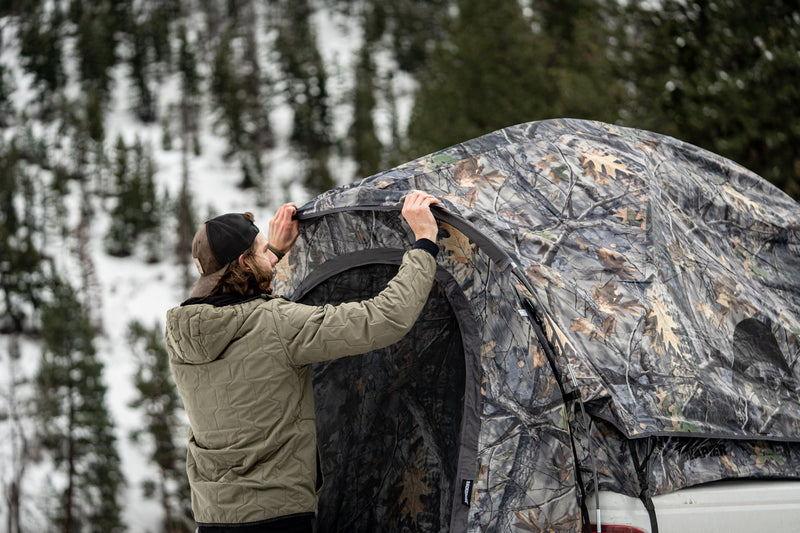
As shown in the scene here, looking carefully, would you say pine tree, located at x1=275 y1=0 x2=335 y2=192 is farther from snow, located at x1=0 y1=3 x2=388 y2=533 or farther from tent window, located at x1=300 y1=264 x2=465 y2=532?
tent window, located at x1=300 y1=264 x2=465 y2=532

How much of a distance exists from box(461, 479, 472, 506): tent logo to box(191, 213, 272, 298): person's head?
3.67ft

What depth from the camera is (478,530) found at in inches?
109

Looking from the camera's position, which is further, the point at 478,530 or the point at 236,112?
the point at 236,112

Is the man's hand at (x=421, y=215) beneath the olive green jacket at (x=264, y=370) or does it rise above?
above

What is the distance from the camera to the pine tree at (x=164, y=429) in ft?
93.8

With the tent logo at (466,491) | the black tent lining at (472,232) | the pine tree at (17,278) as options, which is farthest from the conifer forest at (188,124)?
the tent logo at (466,491)

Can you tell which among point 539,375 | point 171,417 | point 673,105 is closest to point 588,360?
point 539,375

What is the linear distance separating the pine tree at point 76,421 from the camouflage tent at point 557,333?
27.5 meters

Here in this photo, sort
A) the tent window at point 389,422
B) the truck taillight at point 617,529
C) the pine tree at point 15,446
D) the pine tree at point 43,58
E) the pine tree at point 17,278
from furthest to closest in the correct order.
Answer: the pine tree at point 43,58 → the pine tree at point 17,278 → the pine tree at point 15,446 → the tent window at point 389,422 → the truck taillight at point 617,529

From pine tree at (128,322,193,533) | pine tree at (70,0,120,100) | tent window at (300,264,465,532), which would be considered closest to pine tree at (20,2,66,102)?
pine tree at (70,0,120,100)

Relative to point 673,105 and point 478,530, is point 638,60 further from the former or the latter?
point 478,530

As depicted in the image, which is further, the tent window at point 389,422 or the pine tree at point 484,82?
the pine tree at point 484,82

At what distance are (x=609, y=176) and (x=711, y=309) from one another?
754 millimetres

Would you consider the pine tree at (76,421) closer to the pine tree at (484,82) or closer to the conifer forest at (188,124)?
the conifer forest at (188,124)
